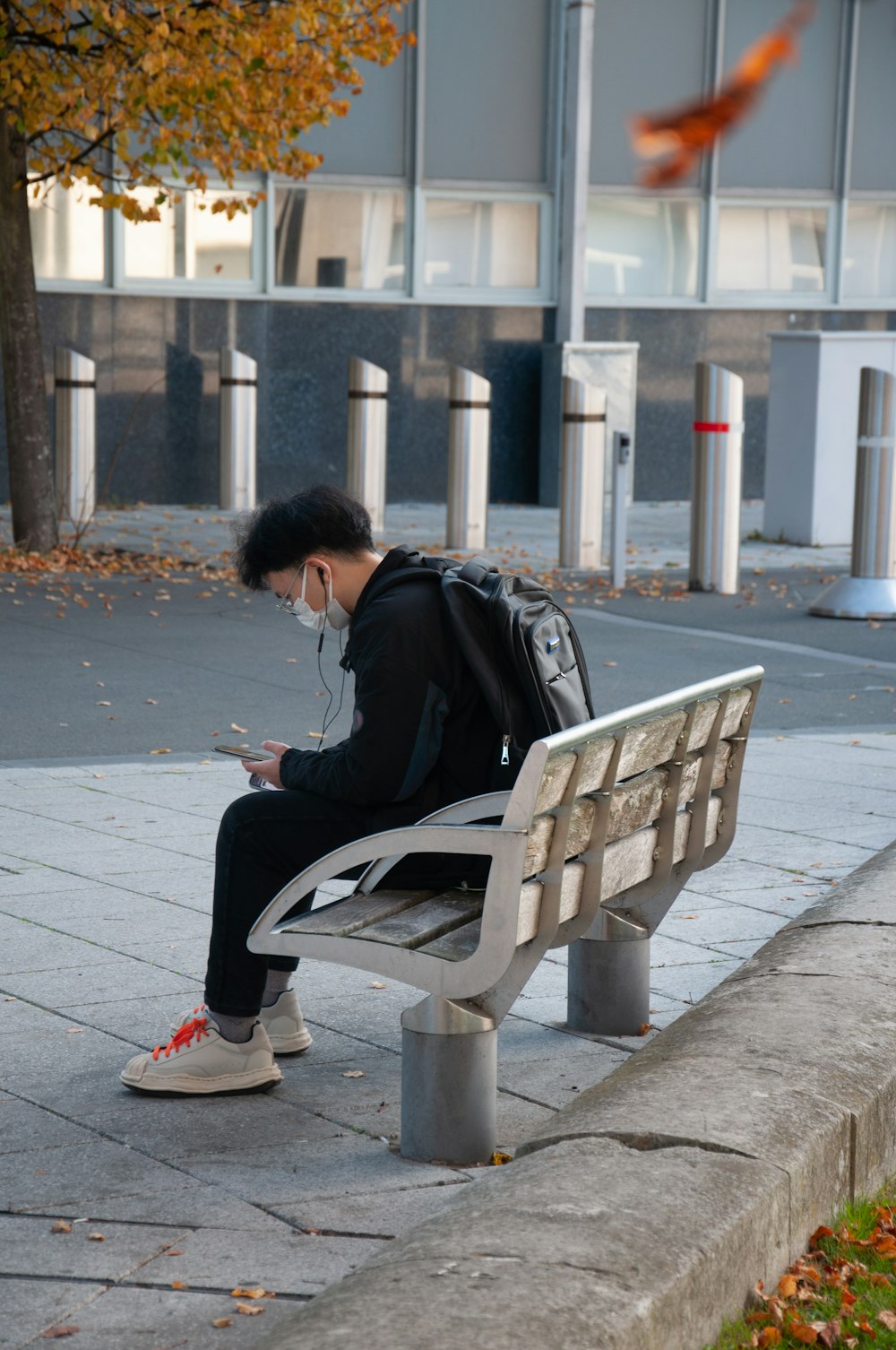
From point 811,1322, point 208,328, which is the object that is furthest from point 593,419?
point 811,1322

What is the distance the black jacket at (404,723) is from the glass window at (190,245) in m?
15.1

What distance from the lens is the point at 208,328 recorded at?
18.5 metres

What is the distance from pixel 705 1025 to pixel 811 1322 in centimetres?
83

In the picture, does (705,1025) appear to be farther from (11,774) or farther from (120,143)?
(120,143)

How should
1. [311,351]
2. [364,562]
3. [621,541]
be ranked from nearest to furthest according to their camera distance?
[364,562] → [621,541] → [311,351]

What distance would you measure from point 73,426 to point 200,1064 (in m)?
12.9

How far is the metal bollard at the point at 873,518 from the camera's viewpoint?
39.5 feet

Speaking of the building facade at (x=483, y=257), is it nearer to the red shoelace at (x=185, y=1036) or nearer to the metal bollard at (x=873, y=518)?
the metal bollard at (x=873, y=518)

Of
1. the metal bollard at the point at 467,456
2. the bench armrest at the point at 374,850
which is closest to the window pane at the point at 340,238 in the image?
the metal bollard at the point at 467,456

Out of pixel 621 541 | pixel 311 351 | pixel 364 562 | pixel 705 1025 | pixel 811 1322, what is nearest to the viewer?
pixel 811 1322

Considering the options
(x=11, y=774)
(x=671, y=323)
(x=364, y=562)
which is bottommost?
(x=11, y=774)

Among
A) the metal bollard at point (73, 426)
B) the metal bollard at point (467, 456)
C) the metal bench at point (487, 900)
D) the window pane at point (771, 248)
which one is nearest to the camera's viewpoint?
the metal bench at point (487, 900)

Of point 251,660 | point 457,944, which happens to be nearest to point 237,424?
point 251,660

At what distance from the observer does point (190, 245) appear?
1838cm
